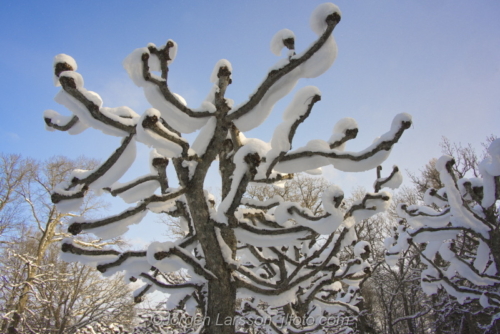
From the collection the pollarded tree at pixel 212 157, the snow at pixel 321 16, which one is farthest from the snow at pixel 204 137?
the snow at pixel 321 16

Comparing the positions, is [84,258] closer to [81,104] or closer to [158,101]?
[81,104]

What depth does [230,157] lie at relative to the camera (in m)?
2.62

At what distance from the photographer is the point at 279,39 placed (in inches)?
79.3

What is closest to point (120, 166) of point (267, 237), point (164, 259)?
point (164, 259)

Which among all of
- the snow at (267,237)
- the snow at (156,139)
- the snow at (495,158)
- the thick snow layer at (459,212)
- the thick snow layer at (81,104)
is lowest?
the snow at (267,237)

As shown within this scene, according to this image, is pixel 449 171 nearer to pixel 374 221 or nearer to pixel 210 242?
pixel 210 242

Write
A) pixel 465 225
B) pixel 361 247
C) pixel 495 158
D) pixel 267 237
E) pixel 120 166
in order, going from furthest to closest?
1. pixel 465 225
2. pixel 495 158
3. pixel 361 247
4. pixel 267 237
5. pixel 120 166

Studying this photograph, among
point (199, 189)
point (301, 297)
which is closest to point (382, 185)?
point (199, 189)

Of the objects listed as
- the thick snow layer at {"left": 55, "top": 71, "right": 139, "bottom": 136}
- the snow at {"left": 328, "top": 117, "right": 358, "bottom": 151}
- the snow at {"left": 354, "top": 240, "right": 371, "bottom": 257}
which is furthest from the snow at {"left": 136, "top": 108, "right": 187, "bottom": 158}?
the snow at {"left": 354, "top": 240, "right": 371, "bottom": 257}

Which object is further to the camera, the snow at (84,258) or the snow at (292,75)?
the snow at (84,258)

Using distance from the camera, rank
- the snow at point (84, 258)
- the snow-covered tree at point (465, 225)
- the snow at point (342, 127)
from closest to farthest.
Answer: the snow at point (84, 258)
the snow at point (342, 127)
the snow-covered tree at point (465, 225)

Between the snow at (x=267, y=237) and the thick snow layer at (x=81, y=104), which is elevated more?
the thick snow layer at (x=81, y=104)

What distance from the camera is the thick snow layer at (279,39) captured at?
6.42 ft

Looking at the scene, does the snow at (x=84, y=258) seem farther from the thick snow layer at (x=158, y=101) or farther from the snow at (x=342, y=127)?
the snow at (x=342, y=127)
